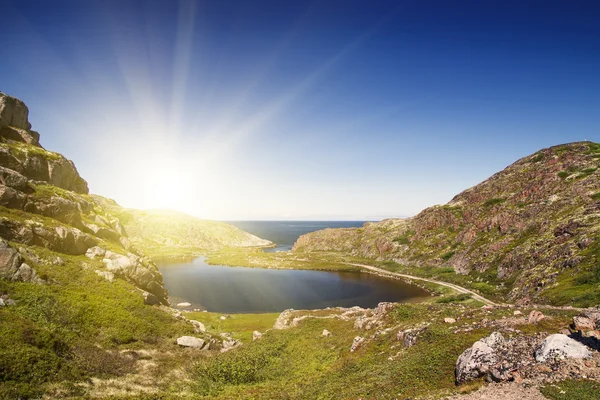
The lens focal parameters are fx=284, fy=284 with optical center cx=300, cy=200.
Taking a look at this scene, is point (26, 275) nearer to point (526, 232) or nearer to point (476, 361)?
point (476, 361)

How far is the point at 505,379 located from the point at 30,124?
114 meters

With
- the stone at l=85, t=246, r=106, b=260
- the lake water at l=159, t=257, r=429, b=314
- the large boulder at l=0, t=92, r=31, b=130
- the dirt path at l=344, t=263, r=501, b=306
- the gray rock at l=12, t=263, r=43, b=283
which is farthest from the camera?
the lake water at l=159, t=257, r=429, b=314

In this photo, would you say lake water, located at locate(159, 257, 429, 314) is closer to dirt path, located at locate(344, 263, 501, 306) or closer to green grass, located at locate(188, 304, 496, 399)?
dirt path, located at locate(344, 263, 501, 306)

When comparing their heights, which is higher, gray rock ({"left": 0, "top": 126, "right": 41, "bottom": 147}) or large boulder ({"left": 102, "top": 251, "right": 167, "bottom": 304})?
gray rock ({"left": 0, "top": 126, "right": 41, "bottom": 147})

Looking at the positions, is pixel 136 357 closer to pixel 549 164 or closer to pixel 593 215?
pixel 593 215

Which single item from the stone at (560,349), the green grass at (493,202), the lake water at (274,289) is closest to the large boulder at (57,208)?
the lake water at (274,289)

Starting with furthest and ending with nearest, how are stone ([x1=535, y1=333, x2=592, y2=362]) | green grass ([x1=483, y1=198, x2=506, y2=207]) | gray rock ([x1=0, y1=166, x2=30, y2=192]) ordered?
green grass ([x1=483, y1=198, x2=506, y2=207]) → gray rock ([x1=0, y1=166, x2=30, y2=192]) → stone ([x1=535, y1=333, x2=592, y2=362])

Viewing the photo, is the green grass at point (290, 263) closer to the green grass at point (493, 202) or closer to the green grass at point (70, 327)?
the green grass at point (493, 202)

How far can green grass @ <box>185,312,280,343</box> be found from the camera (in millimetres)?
65188

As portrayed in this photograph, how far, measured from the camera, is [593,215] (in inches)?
3649

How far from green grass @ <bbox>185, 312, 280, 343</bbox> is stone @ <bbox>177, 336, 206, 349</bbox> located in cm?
1439

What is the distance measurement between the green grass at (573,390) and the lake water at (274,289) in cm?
8382

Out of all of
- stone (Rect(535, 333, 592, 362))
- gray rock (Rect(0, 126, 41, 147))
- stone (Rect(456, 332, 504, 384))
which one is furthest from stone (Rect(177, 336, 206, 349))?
gray rock (Rect(0, 126, 41, 147))

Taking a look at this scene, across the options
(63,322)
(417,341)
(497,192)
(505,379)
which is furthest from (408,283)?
(63,322)
